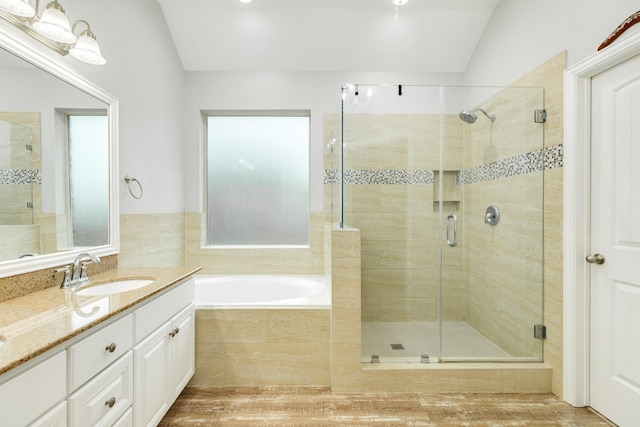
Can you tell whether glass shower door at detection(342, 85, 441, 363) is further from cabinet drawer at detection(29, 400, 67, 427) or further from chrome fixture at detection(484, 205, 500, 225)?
cabinet drawer at detection(29, 400, 67, 427)

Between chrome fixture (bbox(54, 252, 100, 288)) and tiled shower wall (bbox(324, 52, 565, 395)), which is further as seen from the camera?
tiled shower wall (bbox(324, 52, 565, 395))

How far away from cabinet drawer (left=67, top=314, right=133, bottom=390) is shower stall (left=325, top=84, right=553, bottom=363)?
1.46 m

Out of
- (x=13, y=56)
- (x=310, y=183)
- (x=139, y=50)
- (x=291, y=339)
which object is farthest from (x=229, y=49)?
(x=291, y=339)

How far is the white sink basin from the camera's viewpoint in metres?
1.86

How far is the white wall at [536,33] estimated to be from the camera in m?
1.87

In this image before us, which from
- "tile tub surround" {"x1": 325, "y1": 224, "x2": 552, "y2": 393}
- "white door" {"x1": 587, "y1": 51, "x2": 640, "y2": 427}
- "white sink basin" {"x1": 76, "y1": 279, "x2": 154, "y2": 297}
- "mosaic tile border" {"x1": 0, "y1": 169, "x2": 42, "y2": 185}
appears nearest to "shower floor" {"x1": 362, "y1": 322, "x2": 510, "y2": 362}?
"tile tub surround" {"x1": 325, "y1": 224, "x2": 552, "y2": 393}

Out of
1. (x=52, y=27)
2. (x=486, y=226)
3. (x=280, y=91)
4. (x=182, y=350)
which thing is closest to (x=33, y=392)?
(x=182, y=350)

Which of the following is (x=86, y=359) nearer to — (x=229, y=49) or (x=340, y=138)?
(x=340, y=138)

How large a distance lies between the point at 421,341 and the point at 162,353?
1.74 meters

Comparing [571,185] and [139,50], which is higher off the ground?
[139,50]

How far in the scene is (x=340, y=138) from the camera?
265 centimetres

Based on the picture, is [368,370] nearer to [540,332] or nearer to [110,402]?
[540,332]

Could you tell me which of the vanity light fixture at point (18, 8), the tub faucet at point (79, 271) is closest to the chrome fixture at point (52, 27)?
the vanity light fixture at point (18, 8)

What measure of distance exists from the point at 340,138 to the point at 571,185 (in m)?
1.53
